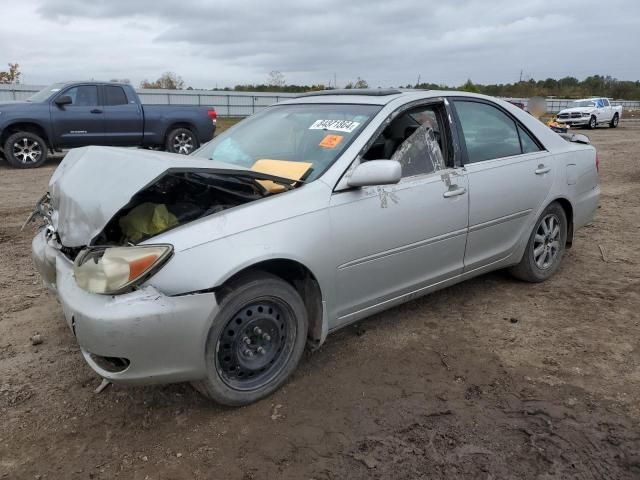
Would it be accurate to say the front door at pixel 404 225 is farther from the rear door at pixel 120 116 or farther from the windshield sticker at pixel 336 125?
the rear door at pixel 120 116

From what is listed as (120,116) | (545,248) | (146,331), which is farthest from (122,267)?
(120,116)

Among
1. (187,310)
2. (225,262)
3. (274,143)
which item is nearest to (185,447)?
(187,310)

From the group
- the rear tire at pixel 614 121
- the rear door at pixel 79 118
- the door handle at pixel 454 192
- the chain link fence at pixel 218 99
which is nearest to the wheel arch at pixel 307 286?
the door handle at pixel 454 192

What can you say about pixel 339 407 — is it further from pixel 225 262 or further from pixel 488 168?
pixel 488 168

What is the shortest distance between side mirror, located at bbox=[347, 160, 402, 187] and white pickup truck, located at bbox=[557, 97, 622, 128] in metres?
27.5

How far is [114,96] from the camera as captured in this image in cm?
1210

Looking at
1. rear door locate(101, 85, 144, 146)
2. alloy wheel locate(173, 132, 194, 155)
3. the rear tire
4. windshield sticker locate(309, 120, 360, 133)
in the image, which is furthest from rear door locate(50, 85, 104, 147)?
the rear tire

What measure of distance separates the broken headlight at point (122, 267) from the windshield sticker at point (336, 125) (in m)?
1.44

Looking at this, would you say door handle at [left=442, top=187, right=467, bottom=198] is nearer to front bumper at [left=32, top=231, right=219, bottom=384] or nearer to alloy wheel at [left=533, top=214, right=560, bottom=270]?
alloy wheel at [left=533, top=214, right=560, bottom=270]

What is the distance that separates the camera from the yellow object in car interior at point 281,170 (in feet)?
10.4

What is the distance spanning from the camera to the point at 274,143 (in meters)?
3.77

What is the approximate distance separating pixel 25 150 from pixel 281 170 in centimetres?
1002

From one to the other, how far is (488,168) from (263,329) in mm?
2110

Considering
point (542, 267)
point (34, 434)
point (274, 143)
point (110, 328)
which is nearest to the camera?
point (110, 328)
